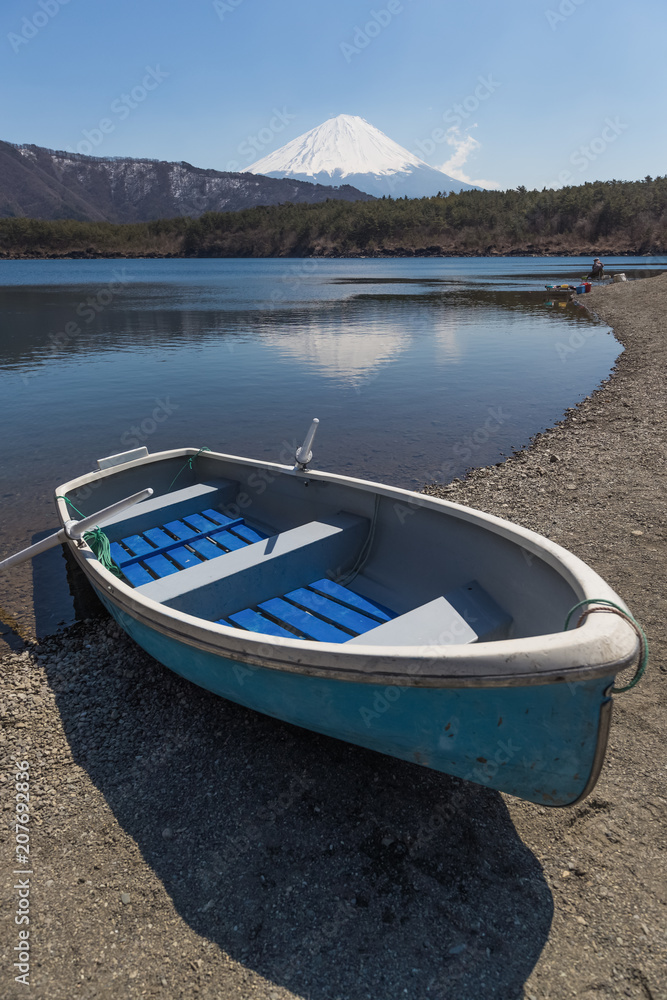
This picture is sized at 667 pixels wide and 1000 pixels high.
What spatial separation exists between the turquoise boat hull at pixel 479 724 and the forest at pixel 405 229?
154510 mm

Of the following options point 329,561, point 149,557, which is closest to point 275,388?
point 149,557

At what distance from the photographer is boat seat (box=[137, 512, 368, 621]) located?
5066 mm

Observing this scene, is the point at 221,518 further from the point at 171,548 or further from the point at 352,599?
the point at 352,599

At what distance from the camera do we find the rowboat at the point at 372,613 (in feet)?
9.84

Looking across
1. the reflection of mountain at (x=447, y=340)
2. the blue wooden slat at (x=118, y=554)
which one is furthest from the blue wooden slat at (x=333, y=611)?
the reflection of mountain at (x=447, y=340)

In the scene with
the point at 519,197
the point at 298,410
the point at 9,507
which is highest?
the point at 519,197

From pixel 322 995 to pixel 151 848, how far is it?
4.97 ft

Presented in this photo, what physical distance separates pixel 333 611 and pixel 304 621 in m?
0.31

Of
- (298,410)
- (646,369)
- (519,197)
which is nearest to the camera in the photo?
(298,410)

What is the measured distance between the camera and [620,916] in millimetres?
3301

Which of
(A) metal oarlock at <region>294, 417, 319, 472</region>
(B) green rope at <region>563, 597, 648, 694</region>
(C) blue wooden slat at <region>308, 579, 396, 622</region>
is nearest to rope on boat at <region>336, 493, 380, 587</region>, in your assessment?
(C) blue wooden slat at <region>308, 579, 396, 622</region>

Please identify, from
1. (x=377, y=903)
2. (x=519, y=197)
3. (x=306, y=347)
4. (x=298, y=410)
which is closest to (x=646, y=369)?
(x=298, y=410)

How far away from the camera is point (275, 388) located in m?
19.1

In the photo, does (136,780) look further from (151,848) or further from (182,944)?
(182,944)
